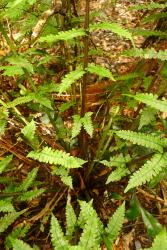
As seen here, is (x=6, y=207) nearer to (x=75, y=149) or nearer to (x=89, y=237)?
(x=89, y=237)

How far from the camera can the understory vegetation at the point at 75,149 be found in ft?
6.73

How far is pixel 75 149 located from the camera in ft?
8.80

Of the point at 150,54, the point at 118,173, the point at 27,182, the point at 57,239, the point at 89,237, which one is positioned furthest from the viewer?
the point at 27,182

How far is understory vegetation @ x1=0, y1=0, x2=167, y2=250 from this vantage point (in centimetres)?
205

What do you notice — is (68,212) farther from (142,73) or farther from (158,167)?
(142,73)

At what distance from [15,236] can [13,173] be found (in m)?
0.60

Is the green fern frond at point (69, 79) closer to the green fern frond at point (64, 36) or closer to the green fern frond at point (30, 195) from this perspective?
the green fern frond at point (64, 36)

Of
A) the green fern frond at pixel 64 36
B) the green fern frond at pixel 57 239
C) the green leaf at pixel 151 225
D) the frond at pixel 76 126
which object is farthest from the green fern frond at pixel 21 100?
the green leaf at pixel 151 225

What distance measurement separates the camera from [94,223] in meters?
1.79

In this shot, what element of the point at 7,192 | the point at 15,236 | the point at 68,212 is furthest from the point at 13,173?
the point at 68,212

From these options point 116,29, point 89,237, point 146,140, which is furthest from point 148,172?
point 116,29

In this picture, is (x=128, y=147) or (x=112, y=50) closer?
(x=128, y=147)

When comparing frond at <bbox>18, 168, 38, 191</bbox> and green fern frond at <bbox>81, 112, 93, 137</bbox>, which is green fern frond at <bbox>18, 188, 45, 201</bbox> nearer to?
frond at <bbox>18, 168, 38, 191</bbox>

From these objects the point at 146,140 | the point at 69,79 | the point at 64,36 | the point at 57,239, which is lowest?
the point at 57,239
